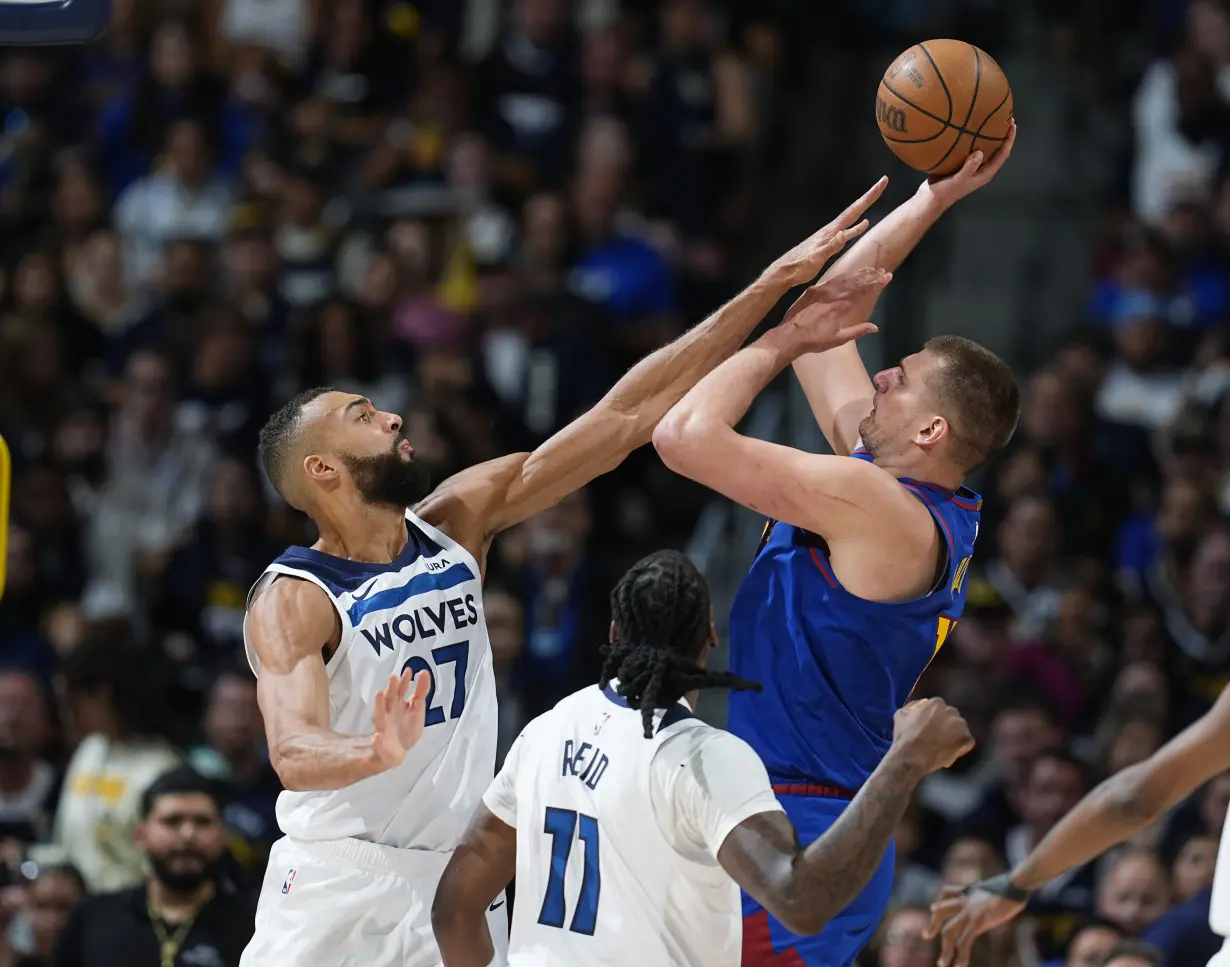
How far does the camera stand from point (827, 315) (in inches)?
233

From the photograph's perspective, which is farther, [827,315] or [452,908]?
[827,315]

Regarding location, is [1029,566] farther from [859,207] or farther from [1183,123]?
[859,207]

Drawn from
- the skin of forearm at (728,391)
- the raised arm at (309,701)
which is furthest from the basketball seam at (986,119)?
the raised arm at (309,701)

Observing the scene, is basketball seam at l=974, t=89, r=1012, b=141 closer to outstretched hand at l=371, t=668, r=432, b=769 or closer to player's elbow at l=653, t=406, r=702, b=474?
player's elbow at l=653, t=406, r=702, b=474

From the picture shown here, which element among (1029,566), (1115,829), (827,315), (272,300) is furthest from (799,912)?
(272,300)

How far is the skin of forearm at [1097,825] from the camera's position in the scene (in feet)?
15.8

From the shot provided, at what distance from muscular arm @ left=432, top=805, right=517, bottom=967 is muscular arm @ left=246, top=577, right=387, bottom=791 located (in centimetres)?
33

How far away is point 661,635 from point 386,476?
1262 mm

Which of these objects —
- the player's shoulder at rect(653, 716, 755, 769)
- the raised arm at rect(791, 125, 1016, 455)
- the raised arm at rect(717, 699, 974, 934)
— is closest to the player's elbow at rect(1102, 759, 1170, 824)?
the raised arm at rect(717, 699, 974, 934)

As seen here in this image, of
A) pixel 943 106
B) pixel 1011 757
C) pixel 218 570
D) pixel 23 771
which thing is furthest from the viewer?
pixel 218 570

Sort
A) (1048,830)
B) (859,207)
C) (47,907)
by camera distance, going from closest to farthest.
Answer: (859,207) < (47,907) < (1048,830)

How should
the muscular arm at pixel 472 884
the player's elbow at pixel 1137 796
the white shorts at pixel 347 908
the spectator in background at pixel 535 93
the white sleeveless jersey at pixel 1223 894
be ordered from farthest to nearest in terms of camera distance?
the spectator in background at pixel 535 93 < the white shorts at pixel 347 908 < the muscular arm at pixel 472 884 < the player's elbow at pixel 1137 796 < the white sleeveless jersey at pixel 1223 894

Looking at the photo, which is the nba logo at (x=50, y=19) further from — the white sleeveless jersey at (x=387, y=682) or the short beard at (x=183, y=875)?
the short beard at (x=183, y=875)

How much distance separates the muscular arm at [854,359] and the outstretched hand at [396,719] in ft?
6.40
